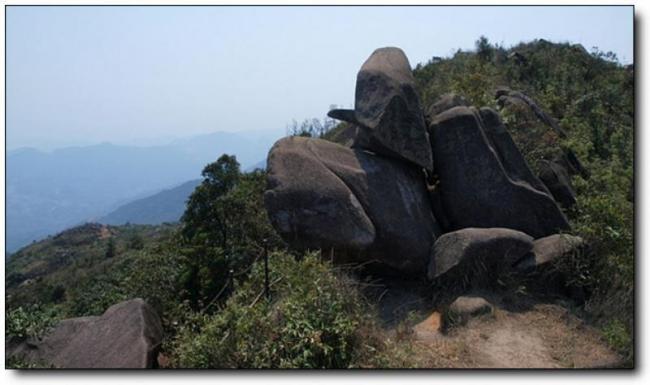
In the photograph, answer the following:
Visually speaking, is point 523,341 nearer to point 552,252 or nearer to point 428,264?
point 552,252

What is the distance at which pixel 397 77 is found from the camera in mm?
8242

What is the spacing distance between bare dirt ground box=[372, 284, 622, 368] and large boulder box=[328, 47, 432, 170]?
2366 mm

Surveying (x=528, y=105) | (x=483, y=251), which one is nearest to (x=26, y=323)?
(x=483, y=251)

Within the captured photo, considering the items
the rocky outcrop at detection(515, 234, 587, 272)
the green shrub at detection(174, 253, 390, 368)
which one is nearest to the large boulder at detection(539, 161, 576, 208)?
the rocky outcrop at detection(515, 234, 587, 272)

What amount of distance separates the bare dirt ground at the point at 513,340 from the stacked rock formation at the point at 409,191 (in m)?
0.63

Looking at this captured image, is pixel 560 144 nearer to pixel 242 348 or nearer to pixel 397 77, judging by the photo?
pixel 397 77

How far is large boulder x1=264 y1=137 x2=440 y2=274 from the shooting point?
753 cm

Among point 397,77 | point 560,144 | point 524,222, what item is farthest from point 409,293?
point 560,144

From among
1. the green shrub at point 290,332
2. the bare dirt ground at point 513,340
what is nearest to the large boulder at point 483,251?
the bare dirt ground at point 513,340

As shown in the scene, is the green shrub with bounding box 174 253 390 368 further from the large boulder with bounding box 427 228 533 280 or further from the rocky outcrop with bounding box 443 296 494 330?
the large boulder with bounding box 427 228 533 280

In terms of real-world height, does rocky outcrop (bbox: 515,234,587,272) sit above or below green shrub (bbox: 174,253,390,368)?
above

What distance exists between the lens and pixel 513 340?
6.59 meters

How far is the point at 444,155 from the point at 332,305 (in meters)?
3.55

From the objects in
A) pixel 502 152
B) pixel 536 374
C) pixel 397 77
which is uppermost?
pixel 397 77
